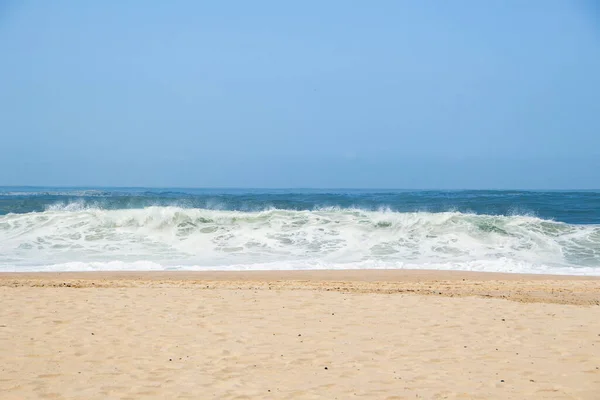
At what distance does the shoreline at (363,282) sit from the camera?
1076cm

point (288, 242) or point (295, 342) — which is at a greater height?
point (295, 342)

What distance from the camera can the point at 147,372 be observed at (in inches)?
220

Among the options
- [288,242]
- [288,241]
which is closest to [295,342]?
[288,242]

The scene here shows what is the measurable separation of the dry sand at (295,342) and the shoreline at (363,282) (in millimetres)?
145

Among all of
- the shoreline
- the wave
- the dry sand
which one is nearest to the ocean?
the wave

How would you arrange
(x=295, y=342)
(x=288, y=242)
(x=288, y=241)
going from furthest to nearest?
(x=288, y=241)
(x=288, y=242)
(x=295, y=342)

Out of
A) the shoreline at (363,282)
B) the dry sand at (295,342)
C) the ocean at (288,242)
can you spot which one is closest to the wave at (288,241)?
the ocean at (288,242)

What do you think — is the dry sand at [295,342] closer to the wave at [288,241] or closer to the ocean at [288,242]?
the ocean at [288,242]

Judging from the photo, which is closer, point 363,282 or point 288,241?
point 363,282

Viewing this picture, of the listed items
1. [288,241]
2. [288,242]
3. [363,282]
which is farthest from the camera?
[288,241]

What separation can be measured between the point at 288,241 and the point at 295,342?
14.1 metres

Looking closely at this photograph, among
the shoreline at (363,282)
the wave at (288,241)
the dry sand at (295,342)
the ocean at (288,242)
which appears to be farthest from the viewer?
the wave at (288,241)

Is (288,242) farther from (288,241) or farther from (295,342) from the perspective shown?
(295,342)

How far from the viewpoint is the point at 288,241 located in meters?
20.8
